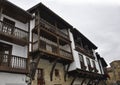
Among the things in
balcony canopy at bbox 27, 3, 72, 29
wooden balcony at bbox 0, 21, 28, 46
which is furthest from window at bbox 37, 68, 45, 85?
balcony canopy at bbox 27, 3, 72, 29

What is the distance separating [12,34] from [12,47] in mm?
1291

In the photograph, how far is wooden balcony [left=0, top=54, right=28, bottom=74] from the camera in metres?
11.6

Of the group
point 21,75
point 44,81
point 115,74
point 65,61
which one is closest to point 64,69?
point 65,61

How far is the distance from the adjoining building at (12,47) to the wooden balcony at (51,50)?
117cm

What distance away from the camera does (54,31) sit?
57.4 feet

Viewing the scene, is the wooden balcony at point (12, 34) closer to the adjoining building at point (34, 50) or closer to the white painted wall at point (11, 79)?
the adjoining building at point (34, 50)

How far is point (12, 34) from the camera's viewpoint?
12.9m

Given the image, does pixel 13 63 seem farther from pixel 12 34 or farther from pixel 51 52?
pixel 51 52

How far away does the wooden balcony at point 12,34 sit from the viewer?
1222 cm

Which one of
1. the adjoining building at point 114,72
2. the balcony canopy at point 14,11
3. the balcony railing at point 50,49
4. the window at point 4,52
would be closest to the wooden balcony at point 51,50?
the balcony railing at point 50,49

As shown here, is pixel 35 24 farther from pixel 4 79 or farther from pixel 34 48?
pixel 4 79

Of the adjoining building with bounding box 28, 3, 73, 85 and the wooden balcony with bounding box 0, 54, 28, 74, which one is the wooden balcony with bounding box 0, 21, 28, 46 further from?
the wooden balcony with bounding box 0, 54, 28, 74

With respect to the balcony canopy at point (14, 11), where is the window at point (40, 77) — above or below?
below

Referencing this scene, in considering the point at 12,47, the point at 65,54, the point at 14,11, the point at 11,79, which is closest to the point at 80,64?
the point at 65,54
